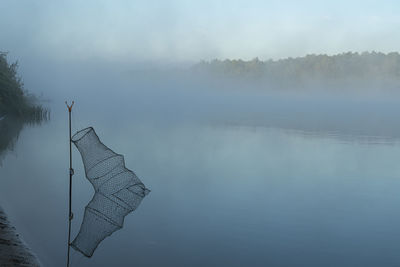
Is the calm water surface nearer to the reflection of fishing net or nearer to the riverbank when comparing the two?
the reflection of fishing net

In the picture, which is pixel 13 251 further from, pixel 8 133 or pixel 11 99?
pixel 11 99

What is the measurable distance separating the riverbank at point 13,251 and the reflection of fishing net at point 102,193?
3.46 feet

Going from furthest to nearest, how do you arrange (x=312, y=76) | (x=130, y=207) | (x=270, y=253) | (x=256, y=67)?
(x=256, y=67), (x=312, y=76), (x=130, y=207), (x=270, y=253)

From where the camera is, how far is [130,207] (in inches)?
433

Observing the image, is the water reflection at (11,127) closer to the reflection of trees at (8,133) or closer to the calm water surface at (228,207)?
the reflection of trees at (8,133)

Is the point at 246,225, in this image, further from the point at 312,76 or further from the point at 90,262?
the point at 312,76

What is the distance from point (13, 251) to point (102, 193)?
493cm

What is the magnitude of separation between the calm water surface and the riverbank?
0.43 meters

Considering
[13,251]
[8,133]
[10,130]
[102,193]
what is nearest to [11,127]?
[10,130]

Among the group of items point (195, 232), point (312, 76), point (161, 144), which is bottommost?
point (195, 232)

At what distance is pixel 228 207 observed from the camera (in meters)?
11.3

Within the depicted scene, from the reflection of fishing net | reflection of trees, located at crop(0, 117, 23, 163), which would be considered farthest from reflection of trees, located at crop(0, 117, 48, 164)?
the reflection of fishing net

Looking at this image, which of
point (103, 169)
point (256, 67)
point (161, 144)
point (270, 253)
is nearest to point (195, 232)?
point (270, 253)

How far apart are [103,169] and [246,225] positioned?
4.32 meters
